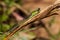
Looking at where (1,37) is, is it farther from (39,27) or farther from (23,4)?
(23,4)

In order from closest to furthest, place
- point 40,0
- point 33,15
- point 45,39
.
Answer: point 33,15 → point 45,39 → point 40,0

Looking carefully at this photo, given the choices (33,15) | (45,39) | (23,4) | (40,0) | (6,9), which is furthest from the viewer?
(40,0)

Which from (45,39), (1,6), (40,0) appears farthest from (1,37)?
(40,0)

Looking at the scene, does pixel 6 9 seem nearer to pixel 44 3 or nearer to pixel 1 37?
pixel 44 3

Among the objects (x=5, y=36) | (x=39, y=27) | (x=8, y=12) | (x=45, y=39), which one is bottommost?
(x=5, y=36)

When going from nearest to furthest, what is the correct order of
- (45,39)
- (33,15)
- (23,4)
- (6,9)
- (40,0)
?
(33,15), (45,39), (6,9), (23,4), (40,0)

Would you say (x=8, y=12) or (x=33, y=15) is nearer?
(x=33, y=15)

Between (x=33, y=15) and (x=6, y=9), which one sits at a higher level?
(x=6, y=9)

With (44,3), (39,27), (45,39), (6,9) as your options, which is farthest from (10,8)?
(44,3)

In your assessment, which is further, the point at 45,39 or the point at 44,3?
the point at 44,3
